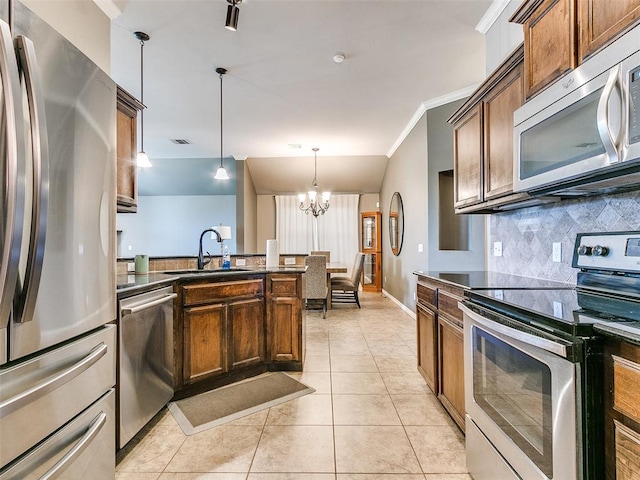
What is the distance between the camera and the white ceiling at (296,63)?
2.48 metres

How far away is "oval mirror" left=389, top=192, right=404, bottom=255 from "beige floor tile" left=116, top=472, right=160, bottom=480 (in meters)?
4.84

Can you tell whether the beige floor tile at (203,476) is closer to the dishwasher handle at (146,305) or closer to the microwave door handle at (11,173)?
the dishwasher handle at (146,305)

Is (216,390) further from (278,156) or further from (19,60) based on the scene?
(278,156)

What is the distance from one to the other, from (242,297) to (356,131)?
3.68 meters

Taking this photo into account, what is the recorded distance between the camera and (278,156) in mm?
6871

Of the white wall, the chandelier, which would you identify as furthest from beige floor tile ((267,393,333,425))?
the white wall

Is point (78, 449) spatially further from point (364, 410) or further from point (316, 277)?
point (316, 277)

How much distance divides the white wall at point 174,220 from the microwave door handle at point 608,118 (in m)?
7.70

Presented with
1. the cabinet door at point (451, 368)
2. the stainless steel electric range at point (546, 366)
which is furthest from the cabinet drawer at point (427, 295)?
the stainless steel electric range at point (546, 366)

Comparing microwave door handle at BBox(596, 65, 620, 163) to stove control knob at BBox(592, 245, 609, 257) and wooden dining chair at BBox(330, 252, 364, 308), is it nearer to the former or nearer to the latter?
stove control knob at BBox(592, 245, 609, 257)

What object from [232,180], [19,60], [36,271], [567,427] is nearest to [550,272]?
[567,427]

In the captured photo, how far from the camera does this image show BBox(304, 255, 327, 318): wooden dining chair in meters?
4.91

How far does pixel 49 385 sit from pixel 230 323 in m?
1.62

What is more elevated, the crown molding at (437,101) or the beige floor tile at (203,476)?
the crown molding at (437,101)
